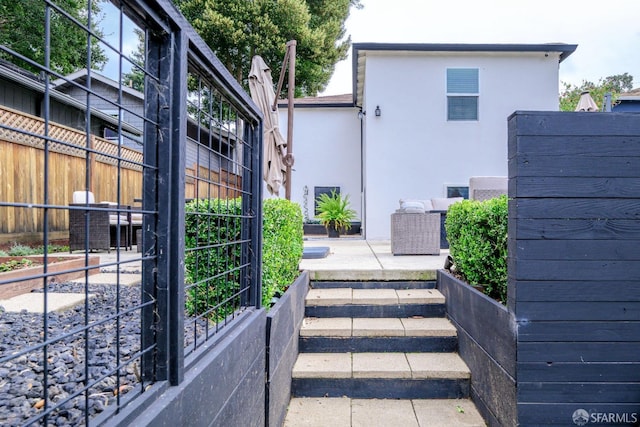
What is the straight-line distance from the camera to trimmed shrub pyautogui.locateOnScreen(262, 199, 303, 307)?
2.76 metres

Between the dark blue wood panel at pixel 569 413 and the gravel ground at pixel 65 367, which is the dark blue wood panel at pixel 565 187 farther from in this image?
the gravel ground at pixel 65 367

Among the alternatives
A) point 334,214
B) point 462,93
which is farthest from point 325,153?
point 462,93

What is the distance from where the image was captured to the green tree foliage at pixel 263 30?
14.6m

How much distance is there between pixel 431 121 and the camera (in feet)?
30.4

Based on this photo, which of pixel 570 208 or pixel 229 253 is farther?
pixel 229 253

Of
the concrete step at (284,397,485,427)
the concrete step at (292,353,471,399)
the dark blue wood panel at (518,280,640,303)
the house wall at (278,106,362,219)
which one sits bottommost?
the concrete step at (284,397,485,427)

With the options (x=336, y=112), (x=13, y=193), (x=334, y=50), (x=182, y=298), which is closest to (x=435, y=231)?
(x=182, y=298)

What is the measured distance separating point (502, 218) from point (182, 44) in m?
2.19

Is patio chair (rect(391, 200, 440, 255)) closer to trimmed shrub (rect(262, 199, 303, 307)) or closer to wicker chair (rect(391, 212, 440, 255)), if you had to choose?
wicker chair (rect(391, 212, 440, 255))

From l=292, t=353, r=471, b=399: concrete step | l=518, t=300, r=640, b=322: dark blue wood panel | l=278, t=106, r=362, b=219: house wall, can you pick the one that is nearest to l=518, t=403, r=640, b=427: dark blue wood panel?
l=518, t=300, r=640, b=322: dark blue wood panel

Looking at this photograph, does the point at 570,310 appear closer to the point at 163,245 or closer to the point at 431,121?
the point at 163,245

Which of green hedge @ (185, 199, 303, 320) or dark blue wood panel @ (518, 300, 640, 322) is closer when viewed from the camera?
dark blue wood panel @ (518, 300, 640, 322)

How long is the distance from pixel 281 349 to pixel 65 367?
119cm

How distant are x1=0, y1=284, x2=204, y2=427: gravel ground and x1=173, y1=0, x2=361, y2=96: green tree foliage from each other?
1357cm
